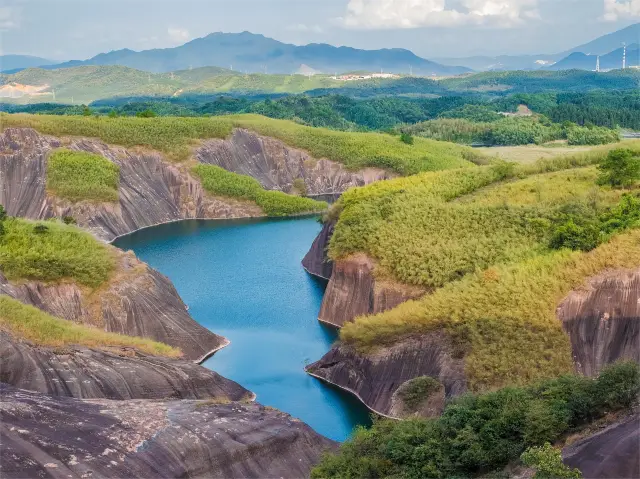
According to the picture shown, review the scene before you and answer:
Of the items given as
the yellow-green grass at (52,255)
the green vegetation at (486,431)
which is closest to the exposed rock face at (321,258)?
the yellow-green grass at (52,255)

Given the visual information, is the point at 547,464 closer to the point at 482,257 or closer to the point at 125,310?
the point at 482,257

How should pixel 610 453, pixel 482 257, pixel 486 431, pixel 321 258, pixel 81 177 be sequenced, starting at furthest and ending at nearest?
pixel 81 177 → pixel 321 258 → pixel 482 257 → pixel 486 431 → pixel 610 453

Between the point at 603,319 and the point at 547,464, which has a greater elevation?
the point at 547,464

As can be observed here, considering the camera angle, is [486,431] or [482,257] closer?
[486,431]

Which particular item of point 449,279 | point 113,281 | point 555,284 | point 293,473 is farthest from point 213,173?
point 293,473

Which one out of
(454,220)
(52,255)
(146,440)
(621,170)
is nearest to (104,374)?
(146,440)

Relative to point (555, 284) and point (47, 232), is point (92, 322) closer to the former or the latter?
point (47, 232)
